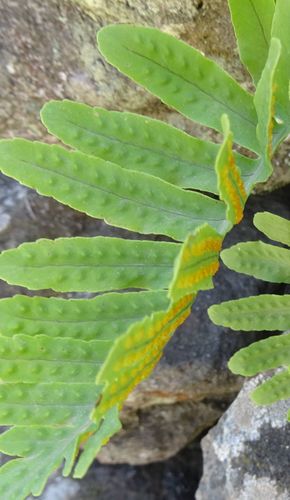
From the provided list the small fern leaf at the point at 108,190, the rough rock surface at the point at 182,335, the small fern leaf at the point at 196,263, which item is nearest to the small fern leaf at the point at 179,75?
the small fern leaf at the point at 108,190

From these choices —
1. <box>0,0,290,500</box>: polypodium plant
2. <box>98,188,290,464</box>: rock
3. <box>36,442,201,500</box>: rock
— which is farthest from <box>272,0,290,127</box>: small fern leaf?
<box>36,442,201,500</box>: rock

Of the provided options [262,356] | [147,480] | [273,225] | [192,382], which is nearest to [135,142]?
[273,225]

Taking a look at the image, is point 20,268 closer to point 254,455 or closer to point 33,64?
point 33,64

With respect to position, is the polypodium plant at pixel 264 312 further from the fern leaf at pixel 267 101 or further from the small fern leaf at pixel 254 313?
the fern leaf at pixel 267 101

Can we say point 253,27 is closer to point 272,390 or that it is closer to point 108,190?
point 108,190

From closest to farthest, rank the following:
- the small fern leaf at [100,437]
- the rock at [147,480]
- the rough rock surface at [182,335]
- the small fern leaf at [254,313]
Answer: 1. the small fern leaf at [100,437]
2. the small fern leaf at [254,313]
3. the rough rock surface at [182,335]
4. the rock at [147,480]

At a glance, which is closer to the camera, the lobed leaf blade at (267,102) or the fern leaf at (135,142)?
the lobed leaf blade at (267,102)
